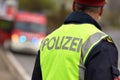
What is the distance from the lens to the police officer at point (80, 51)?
3734 millimetres

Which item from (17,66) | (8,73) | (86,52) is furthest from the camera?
(17,66)

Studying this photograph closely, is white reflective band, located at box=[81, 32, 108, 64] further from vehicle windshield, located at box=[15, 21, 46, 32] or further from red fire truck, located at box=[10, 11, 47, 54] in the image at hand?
vehicle windshield, located at box=[15, 21, 46, 32]

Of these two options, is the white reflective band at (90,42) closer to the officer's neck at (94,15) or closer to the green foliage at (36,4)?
the officer's neck at (94,15)

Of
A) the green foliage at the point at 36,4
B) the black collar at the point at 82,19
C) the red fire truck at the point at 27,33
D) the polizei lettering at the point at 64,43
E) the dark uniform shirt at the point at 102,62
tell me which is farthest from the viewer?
the green foliage at the point at 36,4

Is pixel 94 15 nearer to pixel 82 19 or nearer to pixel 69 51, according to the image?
pixel 82 19

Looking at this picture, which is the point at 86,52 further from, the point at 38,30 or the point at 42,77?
the point at 38,30

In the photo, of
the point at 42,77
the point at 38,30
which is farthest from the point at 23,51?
the point at 42,77

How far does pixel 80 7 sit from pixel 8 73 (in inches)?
818

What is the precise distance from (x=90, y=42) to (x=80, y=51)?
89mm

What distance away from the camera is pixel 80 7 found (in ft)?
13.2

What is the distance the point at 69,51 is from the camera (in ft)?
12.7

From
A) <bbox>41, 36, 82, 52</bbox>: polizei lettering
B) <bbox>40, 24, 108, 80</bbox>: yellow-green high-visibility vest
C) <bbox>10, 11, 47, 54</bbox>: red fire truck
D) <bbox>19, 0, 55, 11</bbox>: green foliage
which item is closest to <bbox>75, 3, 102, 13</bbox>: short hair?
<bbox>40, 24, 108, 80</bbox>: yellow-green high-visibility vest

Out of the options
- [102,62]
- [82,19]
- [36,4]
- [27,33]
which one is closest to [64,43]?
[82,19]

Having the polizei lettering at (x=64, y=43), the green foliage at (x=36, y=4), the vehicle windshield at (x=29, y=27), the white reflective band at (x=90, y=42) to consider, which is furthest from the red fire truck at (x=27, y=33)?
the green foliage at (x=36, y=4)
